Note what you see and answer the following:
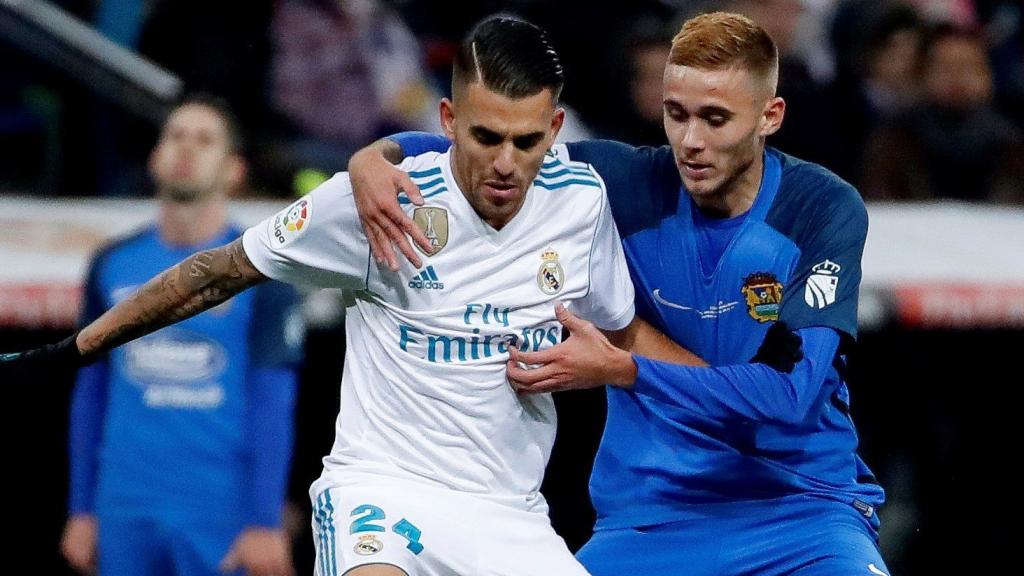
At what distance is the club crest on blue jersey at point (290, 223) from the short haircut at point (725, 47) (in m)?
0.99

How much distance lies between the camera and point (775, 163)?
4766 millimetres

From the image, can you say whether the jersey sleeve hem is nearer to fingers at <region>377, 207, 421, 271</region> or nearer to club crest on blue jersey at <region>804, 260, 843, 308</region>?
fingers at <region>377, 207, 421, 271</region>

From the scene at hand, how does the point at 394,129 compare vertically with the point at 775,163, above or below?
above

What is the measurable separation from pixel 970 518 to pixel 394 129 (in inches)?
133

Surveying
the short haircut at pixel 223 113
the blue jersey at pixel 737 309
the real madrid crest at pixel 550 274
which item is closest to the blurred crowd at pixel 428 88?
the short haircut at pixel 223 113

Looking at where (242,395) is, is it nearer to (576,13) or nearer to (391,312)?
(391,312)

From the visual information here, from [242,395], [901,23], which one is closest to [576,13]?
[901,23]

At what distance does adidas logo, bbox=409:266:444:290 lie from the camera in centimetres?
437

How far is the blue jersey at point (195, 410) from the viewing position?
257 inches

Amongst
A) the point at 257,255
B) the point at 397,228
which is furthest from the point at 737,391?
the point at 257,255

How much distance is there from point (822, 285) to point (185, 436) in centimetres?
286

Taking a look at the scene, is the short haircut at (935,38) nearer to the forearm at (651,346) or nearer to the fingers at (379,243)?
the forearm at (651,346)

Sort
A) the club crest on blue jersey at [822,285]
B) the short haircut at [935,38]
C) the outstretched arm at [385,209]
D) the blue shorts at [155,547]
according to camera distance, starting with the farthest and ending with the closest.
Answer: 1. the short haircut at [935,38]
2. the blue shorts at [155,547]
3. the club crest on blue jersey at [822,285]
4. the outstretched arm at [385,209]

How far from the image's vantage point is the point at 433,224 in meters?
4.38
